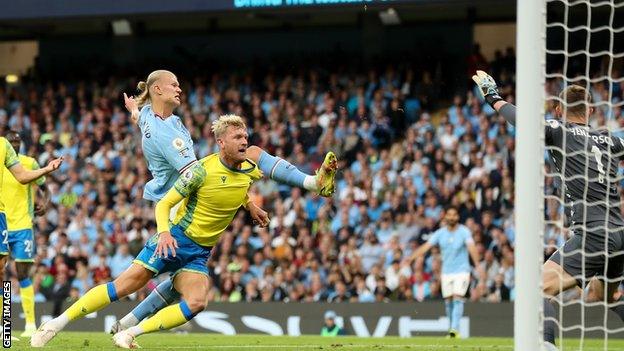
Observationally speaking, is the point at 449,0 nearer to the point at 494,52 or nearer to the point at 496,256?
the point at 494,52

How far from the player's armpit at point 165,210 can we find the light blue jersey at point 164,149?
617 mm

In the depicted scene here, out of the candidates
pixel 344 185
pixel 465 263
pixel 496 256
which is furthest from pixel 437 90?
pixel 465 263

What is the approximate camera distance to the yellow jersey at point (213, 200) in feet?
30.7

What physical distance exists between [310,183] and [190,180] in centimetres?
94

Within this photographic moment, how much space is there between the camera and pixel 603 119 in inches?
779

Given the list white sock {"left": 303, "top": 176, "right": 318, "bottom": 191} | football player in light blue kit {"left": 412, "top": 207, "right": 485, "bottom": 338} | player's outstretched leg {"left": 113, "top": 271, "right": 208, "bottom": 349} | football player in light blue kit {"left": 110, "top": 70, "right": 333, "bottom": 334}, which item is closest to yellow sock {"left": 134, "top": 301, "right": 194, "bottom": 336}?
player's outstretched leg {"left": 113, "top": 271, "right": 208, "bottom": 349}

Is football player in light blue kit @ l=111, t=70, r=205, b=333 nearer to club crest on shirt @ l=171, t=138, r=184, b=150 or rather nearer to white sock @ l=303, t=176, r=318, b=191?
club crest on shirt @ l=171, t=138, r=184, b=150

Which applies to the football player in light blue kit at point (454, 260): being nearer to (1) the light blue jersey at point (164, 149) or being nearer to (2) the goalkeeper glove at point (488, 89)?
(1) the light blue jersey at point (164, 149)

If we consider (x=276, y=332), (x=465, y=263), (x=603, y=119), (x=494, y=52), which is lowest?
(x=276, y=332)

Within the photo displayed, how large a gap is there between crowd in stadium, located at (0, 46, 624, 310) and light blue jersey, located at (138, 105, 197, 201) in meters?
9.15

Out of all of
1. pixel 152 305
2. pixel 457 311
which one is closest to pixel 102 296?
pixel 152 305

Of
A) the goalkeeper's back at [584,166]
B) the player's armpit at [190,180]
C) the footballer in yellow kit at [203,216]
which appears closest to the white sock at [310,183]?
the footballer in yellow kit at [203,216]

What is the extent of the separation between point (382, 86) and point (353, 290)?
5.51m

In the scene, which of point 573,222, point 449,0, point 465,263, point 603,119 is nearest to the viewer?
point 573,222
